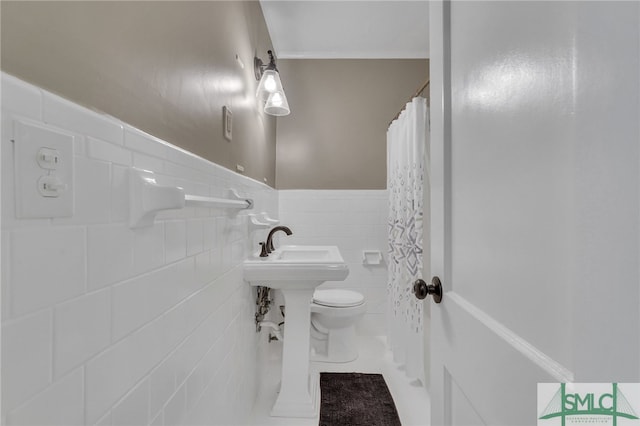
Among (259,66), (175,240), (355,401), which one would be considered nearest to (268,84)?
(259,66)

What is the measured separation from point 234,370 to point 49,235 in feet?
3.59

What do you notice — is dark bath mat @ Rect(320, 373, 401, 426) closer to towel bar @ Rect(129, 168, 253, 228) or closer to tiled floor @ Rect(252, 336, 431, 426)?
tiled floor @ Rect(252, 336, 431, 426)

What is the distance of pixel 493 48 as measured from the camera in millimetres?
577

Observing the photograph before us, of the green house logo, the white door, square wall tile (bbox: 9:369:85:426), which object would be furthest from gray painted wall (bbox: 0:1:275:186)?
the green house logo

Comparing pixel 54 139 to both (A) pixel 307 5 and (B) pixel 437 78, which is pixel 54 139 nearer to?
(B) pixel 437 78

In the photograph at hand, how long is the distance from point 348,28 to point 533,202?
2434 mm

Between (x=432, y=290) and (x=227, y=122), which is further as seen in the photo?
(x=227, y=122)

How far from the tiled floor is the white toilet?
78mm

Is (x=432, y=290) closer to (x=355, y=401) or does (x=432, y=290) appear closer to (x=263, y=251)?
(x=263, y=251)

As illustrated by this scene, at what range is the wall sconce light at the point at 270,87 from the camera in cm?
188

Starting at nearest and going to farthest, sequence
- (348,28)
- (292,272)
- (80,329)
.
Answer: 1. (80,329)
2. (292,272)
3. (348,28)

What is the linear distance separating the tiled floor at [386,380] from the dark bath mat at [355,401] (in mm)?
57

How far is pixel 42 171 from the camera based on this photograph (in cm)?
41

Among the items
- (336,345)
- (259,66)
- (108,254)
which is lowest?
(336,345)
